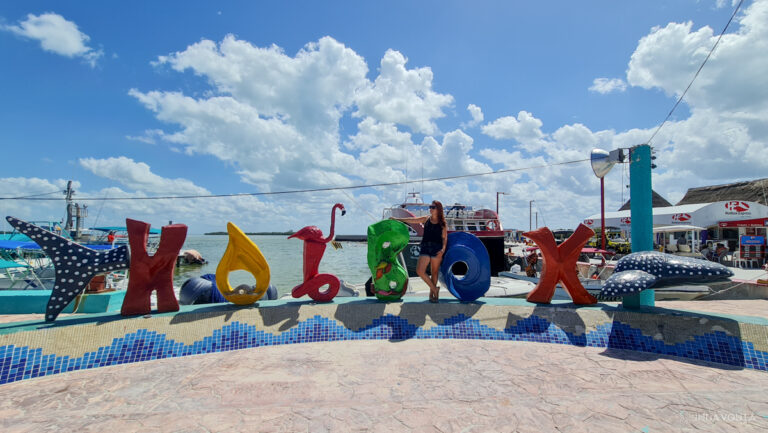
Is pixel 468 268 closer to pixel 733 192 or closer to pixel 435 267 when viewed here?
pixel 435 267

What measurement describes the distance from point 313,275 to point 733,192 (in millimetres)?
47484

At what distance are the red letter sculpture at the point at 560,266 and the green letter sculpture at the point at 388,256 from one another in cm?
235

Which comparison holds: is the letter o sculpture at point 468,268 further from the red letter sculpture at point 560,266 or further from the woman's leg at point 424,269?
the red letter sculpture at point 560,266

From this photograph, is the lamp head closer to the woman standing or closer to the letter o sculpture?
the letter o sculpture

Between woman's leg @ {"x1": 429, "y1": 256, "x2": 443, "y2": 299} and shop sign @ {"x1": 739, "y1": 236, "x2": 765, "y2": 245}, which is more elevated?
shop sign @ {"x1": 739, "y1": 236, "x2": 765, "y2": 245}

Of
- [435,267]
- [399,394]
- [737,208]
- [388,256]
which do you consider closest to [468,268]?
[435,267]

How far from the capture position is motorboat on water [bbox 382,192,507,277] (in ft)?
69.9

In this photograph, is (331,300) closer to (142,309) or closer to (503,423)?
(142,309)

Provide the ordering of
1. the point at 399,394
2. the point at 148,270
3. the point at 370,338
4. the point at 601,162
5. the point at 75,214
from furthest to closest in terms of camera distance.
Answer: the point at 75,214 → the point at 601,162 → the point at 148,270 → the point at 370,338 → the point at 399,394

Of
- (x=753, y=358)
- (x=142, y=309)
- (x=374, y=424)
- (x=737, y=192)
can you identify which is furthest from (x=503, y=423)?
(x=737, y=192)

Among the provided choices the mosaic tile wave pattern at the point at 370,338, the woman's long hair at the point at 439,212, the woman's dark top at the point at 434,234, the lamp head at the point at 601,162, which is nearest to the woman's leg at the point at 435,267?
the woman's dark top at the point at 434,234

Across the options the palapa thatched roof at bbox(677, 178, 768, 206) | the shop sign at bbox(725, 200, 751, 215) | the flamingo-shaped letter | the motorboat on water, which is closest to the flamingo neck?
the flamingo-shaped letter

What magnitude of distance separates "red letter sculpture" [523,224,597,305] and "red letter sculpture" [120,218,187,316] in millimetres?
6188

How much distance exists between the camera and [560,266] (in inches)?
265
